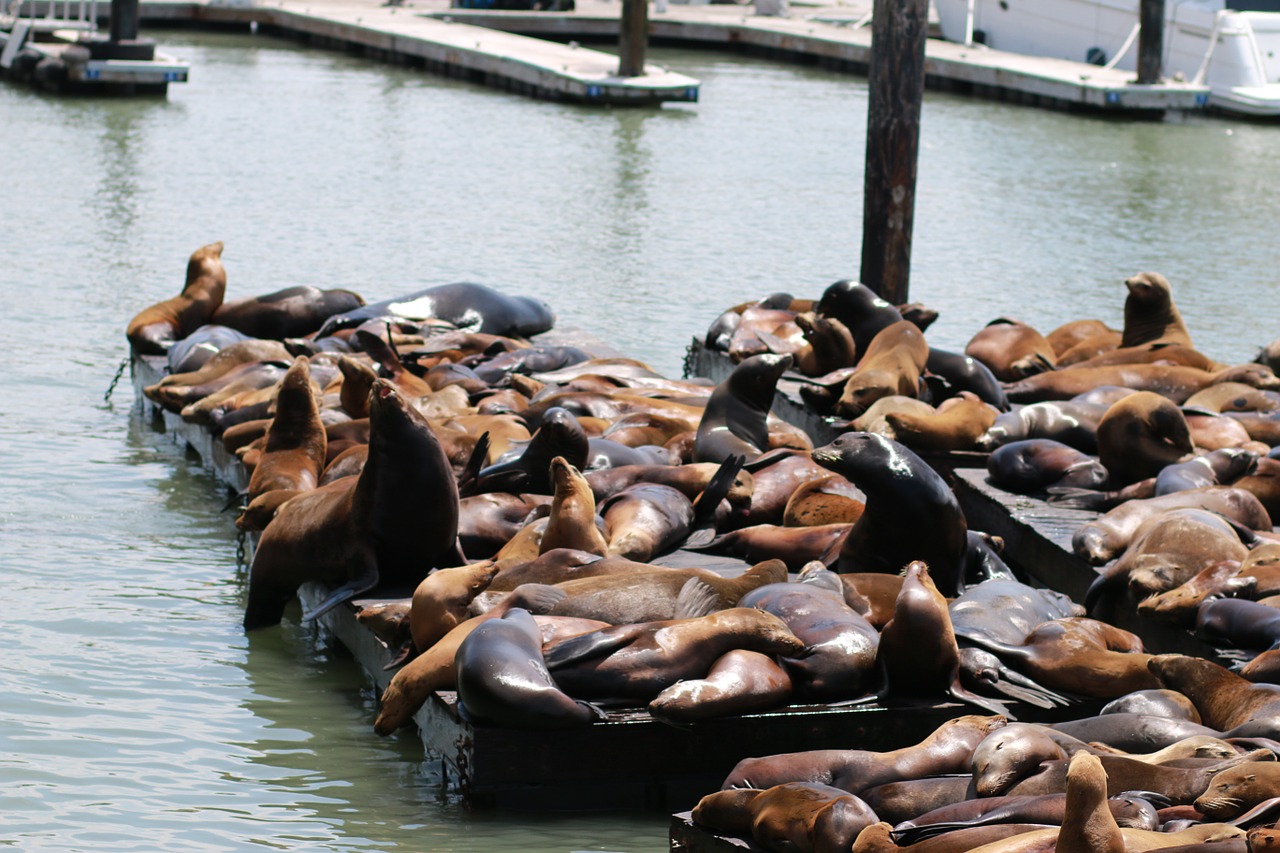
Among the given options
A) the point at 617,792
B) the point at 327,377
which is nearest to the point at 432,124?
the point at 327,377

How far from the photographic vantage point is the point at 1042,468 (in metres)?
7.03

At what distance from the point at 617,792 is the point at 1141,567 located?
1927 mm

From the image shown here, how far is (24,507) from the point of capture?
24.4ft

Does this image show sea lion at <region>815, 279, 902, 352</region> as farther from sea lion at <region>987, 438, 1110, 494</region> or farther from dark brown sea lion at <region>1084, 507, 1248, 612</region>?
dark brown sea lion at <region>1084, 507, 1248, 612</region>

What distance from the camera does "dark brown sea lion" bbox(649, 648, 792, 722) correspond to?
15.2 ft

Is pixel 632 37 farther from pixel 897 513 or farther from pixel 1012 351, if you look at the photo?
pixel 897 513

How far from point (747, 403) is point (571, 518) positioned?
5.79ft

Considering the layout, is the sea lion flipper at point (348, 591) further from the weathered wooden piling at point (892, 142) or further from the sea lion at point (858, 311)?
the weathered wooden piling at point (892, 142)

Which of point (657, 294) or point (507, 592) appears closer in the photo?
point (507, 592)

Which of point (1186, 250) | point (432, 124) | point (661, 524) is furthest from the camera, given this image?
point (432, 124)

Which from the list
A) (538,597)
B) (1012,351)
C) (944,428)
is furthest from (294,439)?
(1012,351)

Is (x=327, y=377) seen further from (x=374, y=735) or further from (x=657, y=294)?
(x=657, y=294)

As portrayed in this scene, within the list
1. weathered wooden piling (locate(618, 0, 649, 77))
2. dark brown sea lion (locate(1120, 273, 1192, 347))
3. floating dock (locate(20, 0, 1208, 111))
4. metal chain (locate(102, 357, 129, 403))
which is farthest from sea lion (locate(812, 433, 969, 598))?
weathered wooden piling (locate(618, 0, 649, 77))

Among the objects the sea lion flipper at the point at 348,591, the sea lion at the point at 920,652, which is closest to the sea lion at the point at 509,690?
the sea lion at the point at 920,652
